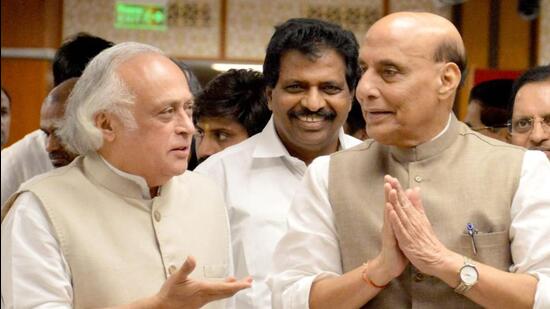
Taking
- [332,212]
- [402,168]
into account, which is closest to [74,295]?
[332,212]

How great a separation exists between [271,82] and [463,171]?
1.05 metres

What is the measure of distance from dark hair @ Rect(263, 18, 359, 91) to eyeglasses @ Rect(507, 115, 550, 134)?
0.54 m

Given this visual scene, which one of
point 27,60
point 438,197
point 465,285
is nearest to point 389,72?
point 438,197

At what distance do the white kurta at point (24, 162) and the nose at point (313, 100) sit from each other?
1.49 m

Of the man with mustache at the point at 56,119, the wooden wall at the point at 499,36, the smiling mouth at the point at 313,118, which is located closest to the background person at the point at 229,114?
the smiling mouth at the point at 313,118

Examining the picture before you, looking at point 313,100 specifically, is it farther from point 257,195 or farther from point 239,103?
point 239,103

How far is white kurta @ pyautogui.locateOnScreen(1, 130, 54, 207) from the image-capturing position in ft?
13.2

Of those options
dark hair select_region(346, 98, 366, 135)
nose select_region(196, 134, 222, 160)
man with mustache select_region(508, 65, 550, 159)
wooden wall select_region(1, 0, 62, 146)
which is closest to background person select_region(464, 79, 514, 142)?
dark hair select_region(346, 98, 366, 135)

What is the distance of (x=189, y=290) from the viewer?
2137 mm

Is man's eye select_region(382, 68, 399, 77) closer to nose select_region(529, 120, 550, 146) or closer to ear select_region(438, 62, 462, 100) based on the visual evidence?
ear select_region(438, 62, 462, 100)

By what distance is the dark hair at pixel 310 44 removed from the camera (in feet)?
9.92

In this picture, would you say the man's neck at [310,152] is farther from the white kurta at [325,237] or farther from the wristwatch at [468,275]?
the wristwatch at [468,275]

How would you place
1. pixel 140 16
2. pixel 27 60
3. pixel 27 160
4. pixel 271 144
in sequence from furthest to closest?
pixel 140 16
pixel 27 60
pixel 27 160
pixel 271 144

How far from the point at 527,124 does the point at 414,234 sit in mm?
979
